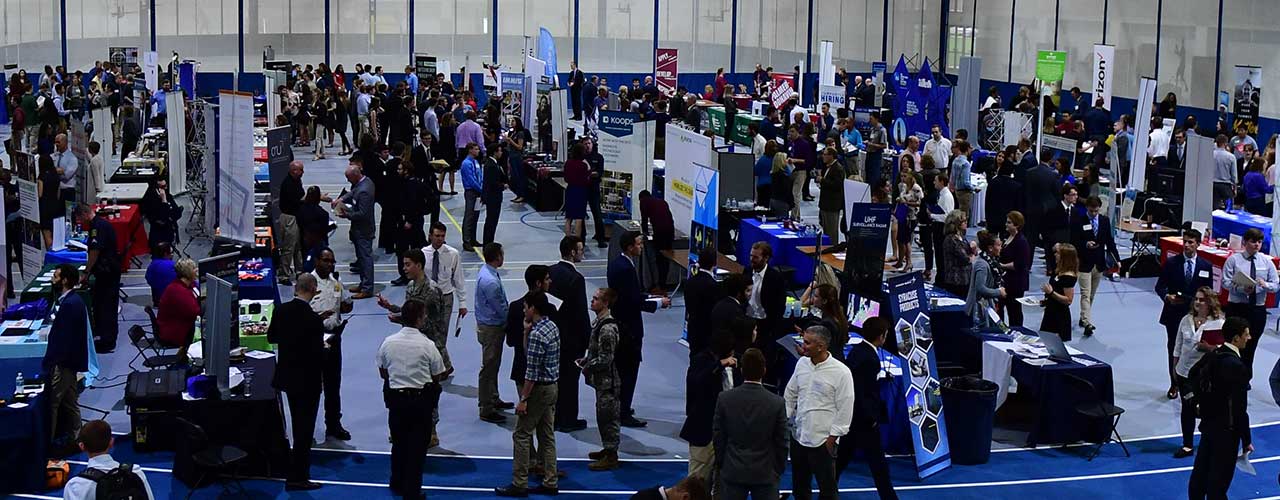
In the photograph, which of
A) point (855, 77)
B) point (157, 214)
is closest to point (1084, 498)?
point (157, 214)

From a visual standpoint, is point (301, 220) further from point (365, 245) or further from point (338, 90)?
point (338, 90)

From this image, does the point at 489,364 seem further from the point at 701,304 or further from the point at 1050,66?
the point at 1050,66

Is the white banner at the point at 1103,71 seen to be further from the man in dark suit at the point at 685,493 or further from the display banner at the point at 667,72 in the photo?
the man in dark suit at the point at 685,493

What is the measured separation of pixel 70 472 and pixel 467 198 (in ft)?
29.6

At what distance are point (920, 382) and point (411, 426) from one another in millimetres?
3998

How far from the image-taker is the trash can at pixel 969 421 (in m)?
11.5

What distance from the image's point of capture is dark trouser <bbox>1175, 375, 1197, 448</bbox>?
36.5 ft

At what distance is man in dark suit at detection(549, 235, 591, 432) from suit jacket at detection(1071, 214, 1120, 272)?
258 inches

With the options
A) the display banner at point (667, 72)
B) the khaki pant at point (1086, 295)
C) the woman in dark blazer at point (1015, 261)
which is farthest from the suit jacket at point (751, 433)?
the display banner at point (667, 72)

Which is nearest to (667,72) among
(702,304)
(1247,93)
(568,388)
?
(1247,93)

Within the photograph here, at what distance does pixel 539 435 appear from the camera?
1066 centimetres

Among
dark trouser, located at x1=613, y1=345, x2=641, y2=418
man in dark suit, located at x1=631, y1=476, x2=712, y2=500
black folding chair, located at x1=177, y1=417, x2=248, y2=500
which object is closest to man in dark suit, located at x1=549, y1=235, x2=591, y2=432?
dark trouser, located at x1=613, y1=345, x2=641, y2=418

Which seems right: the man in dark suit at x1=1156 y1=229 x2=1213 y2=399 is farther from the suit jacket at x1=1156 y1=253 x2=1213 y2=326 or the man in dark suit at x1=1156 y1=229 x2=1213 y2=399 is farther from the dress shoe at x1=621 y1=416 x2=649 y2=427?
the dress shoe at x1=621 y1=416 x2=649 y2=427

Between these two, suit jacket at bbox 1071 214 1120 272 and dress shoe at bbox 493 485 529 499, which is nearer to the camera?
dress shoe at bbox 493 485 529 499
